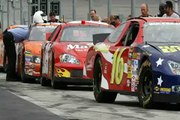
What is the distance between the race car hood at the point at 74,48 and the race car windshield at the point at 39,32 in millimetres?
3793

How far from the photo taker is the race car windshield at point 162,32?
12344 millimetres

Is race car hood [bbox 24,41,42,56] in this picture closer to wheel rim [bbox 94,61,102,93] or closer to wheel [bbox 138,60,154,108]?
wheel rim [bbox 94,61,102,93]

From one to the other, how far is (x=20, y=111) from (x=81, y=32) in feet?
22.6

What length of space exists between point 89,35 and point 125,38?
498 cm

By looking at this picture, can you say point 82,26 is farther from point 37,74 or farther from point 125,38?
point 125,38

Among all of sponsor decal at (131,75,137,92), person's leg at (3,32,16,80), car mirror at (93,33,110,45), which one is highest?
car mirror at (93,33,110,45)

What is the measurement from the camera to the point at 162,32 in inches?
492

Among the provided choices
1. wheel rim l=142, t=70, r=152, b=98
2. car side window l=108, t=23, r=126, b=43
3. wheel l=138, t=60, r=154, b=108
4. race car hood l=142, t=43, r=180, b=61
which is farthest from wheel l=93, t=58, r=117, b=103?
A: race car hood l=142, t=43, r=180, b=61

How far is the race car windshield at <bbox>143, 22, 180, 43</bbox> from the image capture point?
1234cm

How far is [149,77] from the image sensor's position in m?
11.6

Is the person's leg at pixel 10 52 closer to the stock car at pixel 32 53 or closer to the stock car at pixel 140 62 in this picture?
the stock car at pixel 32 53

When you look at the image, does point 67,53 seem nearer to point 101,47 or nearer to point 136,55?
point 101,47

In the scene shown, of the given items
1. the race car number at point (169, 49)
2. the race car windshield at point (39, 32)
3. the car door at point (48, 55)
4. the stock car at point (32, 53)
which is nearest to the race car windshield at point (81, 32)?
the car door at point (48, 55)

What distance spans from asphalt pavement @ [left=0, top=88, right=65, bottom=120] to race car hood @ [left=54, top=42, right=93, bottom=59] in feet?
9.86
